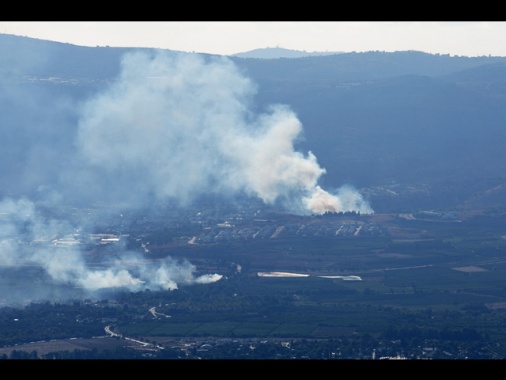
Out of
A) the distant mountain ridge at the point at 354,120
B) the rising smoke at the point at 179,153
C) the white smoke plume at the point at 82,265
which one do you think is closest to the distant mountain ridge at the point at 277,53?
the distant mountain ridge at the point at 354,120

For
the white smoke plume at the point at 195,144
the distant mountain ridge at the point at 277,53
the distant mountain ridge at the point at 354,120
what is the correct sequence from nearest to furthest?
the white smoke plume at the point at 195,144, the distant mountain ridge at the point at 354,120, the distant mountain ridge at the point at 277,53

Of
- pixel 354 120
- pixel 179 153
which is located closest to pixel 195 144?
pixel 179 153

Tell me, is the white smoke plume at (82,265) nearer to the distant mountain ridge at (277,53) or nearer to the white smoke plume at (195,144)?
the white smoke plume at (195,144)

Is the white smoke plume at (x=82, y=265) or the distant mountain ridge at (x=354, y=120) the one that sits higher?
the distant mountain ridge at (x=354, y=120)

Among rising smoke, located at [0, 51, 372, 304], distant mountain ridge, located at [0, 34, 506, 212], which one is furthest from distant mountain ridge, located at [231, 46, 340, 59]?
rising smoke, located at [0, 51, 372, 304]

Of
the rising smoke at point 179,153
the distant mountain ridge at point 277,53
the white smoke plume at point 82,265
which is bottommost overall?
the white smoke plume at point 82,265

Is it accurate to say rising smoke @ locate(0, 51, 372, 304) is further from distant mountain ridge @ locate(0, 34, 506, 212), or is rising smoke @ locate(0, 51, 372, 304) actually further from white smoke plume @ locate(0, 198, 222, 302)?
distant mountain ridge @ locate(0, 34, 506, 212)

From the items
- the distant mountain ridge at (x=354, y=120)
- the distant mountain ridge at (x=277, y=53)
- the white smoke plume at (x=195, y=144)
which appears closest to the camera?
the white smoke plume at (x=195, y=144)
